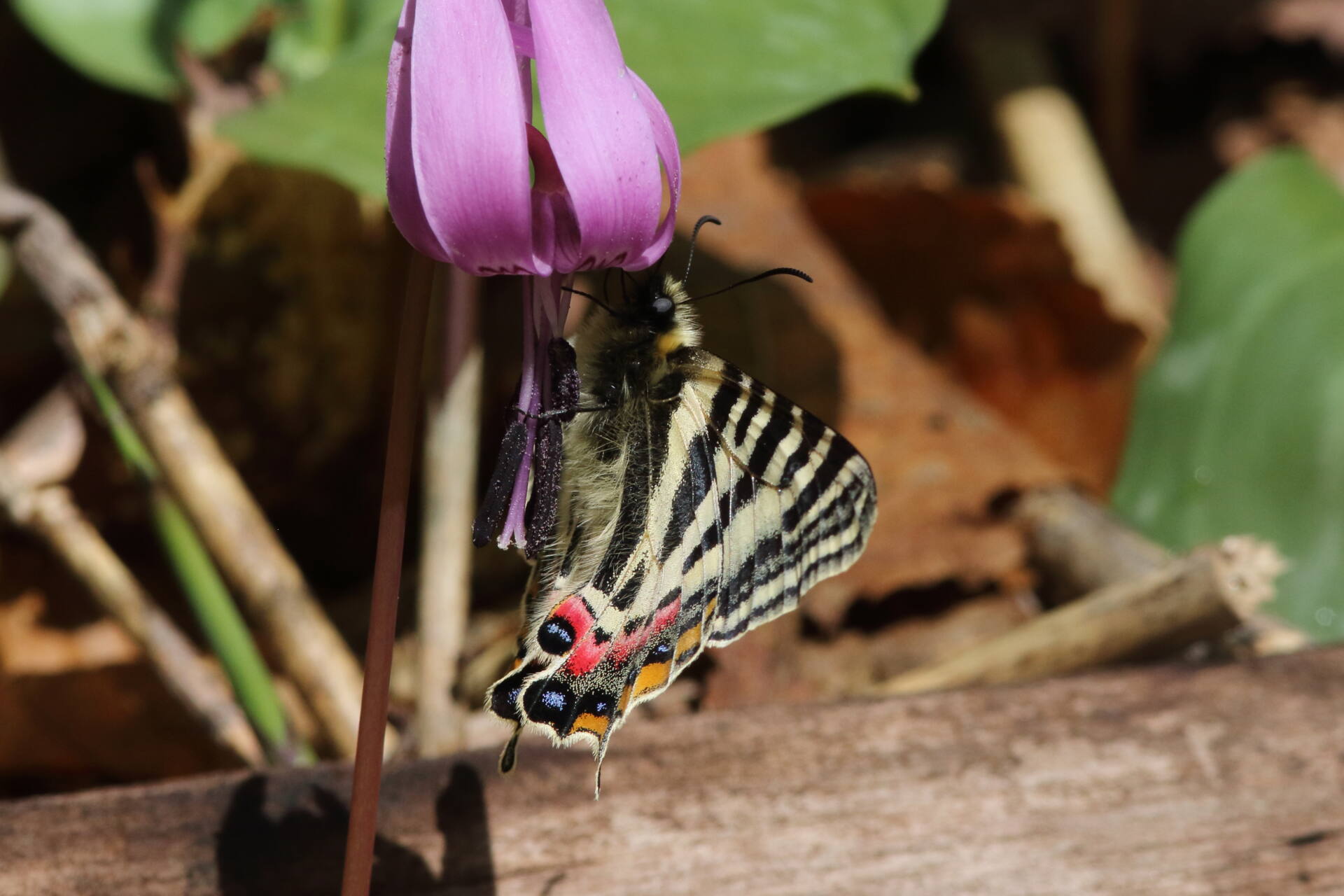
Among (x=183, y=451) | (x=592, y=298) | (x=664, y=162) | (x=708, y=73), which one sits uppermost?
(x=664, y=162)

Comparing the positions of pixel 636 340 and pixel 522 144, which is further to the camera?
pixel 636 340

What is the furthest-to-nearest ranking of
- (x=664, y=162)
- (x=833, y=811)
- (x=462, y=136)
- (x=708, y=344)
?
(x=708, y=344)
(x=833, y=811)
(x=664, y=162)
(x=462, y=136)

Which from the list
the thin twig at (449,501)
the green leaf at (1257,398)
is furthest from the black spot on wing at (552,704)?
the green leaf at (1257,398)

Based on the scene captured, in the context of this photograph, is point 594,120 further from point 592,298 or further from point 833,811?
point 833,811

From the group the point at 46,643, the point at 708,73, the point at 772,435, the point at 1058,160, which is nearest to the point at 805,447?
the point at 772,435

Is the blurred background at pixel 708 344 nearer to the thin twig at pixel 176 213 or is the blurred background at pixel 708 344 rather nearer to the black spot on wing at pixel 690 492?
the thin twig at pixel 176 213

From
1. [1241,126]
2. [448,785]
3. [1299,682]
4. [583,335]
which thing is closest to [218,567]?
[448,785]

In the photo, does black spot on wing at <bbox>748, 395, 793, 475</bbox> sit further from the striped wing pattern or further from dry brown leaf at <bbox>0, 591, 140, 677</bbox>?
dry brown leaf at <bbox>0, 591, 140, 677</bbox>

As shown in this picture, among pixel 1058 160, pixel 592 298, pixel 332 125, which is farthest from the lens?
pixel 1058 160
